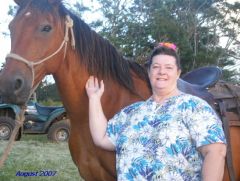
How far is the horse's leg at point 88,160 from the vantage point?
286cm

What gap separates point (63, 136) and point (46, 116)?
91 centimetres

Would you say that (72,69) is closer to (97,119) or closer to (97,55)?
(97,55)

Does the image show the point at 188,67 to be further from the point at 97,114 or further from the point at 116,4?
the point at 97,114

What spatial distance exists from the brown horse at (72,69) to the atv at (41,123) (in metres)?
8.64

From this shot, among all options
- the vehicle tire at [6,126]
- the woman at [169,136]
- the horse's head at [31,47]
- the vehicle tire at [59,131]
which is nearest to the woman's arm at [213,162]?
the woman at [169,136]

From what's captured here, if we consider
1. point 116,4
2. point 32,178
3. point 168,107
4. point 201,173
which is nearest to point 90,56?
point 168,107

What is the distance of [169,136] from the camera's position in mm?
2051

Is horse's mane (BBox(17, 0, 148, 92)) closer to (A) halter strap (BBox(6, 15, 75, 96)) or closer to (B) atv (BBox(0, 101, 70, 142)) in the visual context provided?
(A) halter strap (BBox(6, 15, 75, 96))

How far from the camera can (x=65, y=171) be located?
6.75m

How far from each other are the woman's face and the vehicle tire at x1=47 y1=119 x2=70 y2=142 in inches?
384

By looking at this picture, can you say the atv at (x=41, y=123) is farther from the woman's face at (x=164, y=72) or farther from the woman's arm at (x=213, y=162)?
the woman's arm at (x=213, y=162)

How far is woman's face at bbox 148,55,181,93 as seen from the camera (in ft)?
7.00

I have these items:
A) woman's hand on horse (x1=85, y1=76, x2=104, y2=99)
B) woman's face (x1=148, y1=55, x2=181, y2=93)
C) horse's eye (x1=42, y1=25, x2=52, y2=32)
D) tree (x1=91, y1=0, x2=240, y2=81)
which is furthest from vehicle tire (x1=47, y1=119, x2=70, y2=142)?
tree (x1=91, y1=0, x2=240, y2=81)

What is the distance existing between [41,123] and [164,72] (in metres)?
10.5
